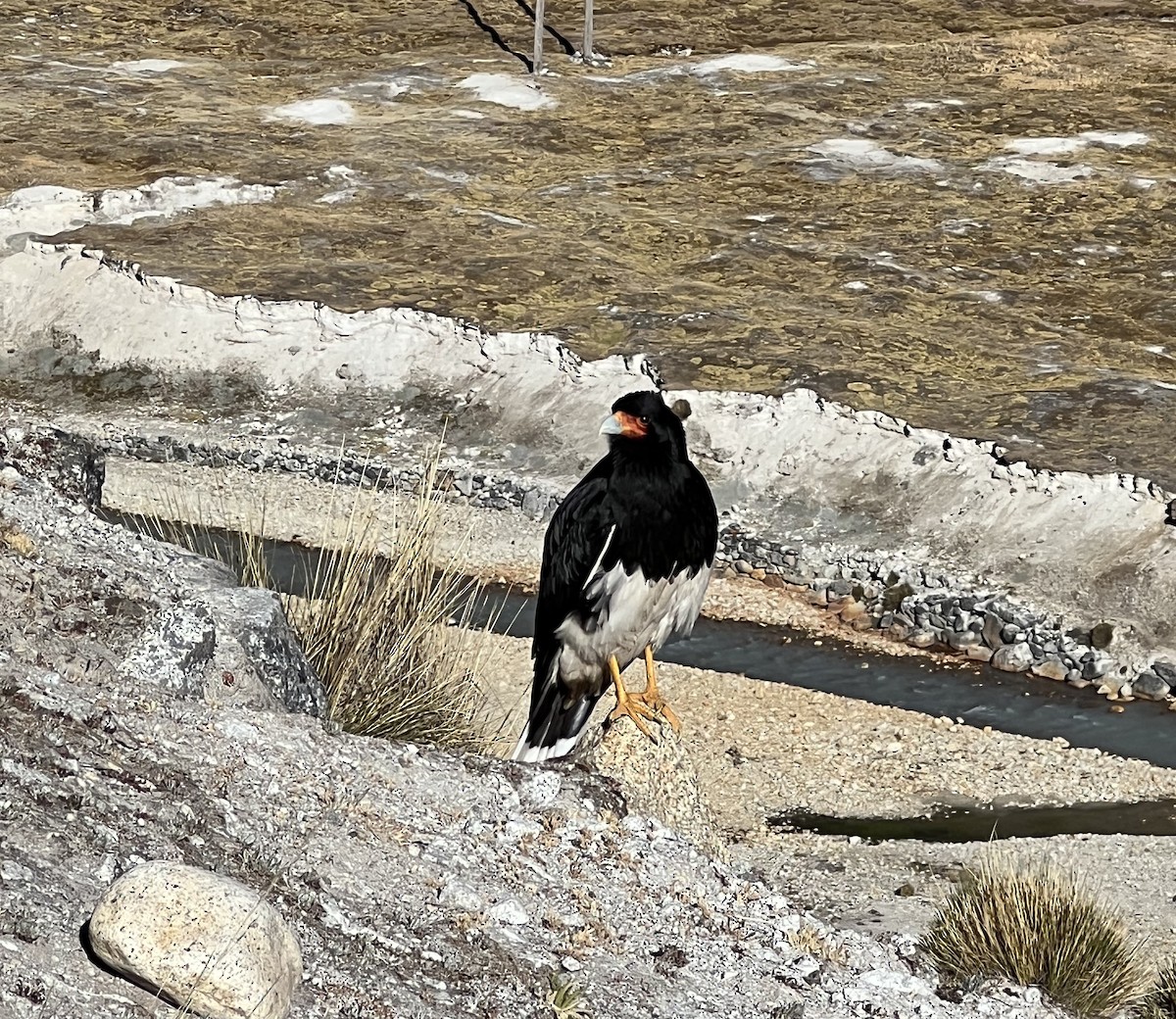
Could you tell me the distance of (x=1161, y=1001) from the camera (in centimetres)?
907

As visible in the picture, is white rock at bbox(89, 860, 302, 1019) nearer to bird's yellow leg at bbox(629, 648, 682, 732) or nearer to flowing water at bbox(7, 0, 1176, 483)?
bird's yellow leg at bbox(629, 648, 682, 732)

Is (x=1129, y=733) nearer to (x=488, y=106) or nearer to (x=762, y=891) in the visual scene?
(x=762, y=891)

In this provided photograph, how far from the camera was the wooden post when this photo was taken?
28.7 metres

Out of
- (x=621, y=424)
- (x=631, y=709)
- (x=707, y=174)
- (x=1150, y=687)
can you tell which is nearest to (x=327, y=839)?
(x=631, y=709)

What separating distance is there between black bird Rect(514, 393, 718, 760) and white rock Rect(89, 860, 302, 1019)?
122 inches

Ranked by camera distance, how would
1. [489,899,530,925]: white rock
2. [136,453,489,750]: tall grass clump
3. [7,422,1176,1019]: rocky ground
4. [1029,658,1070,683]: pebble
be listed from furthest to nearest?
[1029,658,1070,683]: pebble
[136,453,489,750]: tall grass clump
[489,899,530,925]: white rock
[7,422,1176,1019]: rocky ground

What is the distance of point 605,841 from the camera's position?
7.84 m

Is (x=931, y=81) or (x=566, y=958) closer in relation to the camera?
(x=566, y=958)

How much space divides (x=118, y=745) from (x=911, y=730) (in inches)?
315

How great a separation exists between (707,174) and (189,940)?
21.0m

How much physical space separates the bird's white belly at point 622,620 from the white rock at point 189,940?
3487 millimetres

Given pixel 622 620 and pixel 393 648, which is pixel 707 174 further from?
pixel 622 620

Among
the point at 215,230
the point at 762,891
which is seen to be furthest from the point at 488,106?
the point at 762,891

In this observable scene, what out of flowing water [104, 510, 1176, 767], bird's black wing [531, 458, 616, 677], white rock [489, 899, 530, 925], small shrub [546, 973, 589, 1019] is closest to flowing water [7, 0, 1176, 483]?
flowing water [104, 510, 1176, 767]
